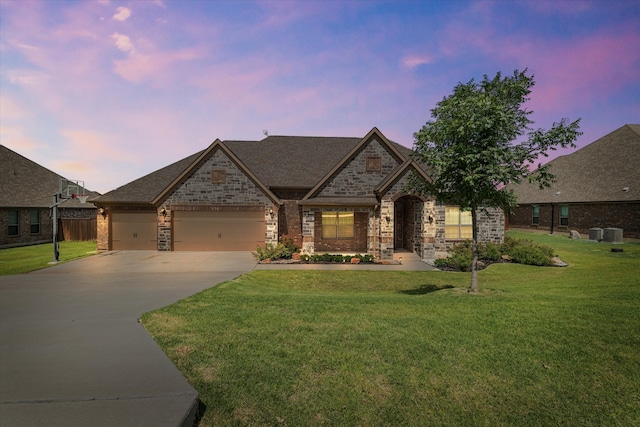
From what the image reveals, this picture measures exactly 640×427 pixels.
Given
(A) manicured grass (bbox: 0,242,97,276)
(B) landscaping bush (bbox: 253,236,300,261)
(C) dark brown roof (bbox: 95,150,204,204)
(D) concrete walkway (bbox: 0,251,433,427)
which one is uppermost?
(C) dark brown roof (bbox: 95,150,204,204)

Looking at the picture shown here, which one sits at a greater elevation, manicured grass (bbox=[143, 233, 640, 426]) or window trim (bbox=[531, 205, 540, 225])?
window trim (bbox=[531, 205, 540, 225])

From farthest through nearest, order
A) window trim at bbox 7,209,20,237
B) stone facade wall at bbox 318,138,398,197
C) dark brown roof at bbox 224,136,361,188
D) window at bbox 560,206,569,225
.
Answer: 1. window at bbox 560,206,569,225
2. window trim at bbox 7,209,20,237
3. dark brown roof at bbox 224,136,361,188
4. stone facade wall at bbox 318,138,398,197

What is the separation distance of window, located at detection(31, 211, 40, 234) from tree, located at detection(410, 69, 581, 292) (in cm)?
3040

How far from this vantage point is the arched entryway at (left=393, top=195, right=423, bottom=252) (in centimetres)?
1952

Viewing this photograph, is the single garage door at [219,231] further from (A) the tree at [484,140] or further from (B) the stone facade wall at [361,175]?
(A) the tree at [484,140]

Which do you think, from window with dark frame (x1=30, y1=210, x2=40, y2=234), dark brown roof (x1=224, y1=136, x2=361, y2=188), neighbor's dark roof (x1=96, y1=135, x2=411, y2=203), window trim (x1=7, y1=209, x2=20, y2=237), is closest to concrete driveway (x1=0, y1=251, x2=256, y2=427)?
neighbor's dark roof (x1=96, y1=135, x2=411, y2=203)

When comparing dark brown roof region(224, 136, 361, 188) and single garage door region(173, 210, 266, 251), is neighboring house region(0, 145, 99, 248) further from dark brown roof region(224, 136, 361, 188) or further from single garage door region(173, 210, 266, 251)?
dark brown roof region(224, 136, 361, 188)

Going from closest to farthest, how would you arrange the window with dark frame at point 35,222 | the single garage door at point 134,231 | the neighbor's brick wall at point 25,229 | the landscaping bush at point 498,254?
the landscaping bush at point 498,254 < the single garage door at point 134,231 < the neighbor's brick wall at point 25,229 < the window with dark frame at point 35,222

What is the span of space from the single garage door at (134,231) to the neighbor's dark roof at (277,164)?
3.61ft

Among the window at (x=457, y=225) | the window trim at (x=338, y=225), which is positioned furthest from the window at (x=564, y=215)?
the window trim at (x=338, y=225)

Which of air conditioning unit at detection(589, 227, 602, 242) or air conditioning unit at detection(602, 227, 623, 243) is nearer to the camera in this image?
air conditioning unit at detection(602, 227, 623, 243)

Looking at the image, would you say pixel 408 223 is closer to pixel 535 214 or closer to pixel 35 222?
pixel 535 214

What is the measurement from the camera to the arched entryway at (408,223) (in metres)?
19.5

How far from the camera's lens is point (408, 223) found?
70.1 feet
